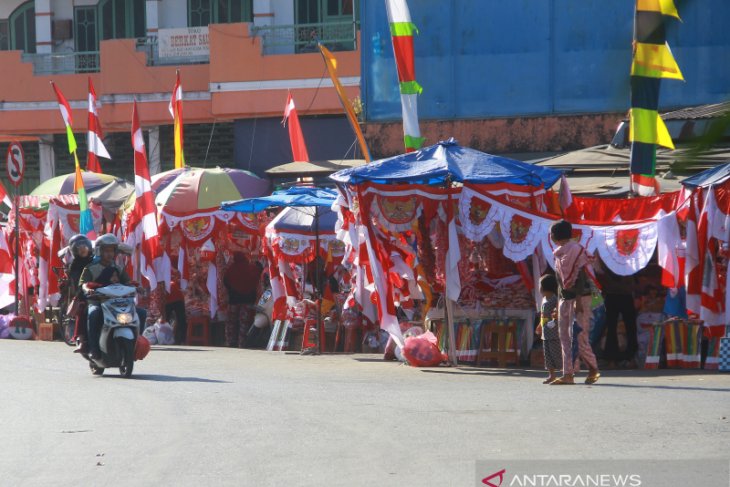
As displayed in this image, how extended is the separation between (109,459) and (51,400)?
388cm

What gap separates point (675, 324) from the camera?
49.0 feet

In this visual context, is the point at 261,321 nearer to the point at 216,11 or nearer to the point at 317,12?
the point at 317,12

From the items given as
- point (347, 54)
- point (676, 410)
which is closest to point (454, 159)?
point (676, 410)

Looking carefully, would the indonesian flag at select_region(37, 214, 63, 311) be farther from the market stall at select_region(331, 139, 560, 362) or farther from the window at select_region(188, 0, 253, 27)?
the window at select_region(188, 0, 253, 27)

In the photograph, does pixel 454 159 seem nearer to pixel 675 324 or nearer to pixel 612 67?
pixel 675 324

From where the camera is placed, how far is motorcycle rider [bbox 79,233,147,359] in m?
14.2

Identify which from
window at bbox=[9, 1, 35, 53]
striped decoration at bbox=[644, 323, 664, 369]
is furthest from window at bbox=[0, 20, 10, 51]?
striped decoration at bbox=[644, 323, 664, 369]

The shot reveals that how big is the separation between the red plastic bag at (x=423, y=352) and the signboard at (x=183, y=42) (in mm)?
19146

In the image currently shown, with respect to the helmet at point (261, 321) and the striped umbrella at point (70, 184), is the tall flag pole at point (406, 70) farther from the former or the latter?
the striped umbrella at point (70, 184)

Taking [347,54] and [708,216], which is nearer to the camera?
[708,216]

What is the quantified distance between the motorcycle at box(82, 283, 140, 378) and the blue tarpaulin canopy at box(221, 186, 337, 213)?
4934mm

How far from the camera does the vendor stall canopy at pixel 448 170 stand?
14812mm

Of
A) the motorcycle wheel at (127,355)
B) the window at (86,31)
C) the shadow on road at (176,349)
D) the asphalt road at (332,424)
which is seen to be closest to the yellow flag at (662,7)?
the asphalt road at (332,424)

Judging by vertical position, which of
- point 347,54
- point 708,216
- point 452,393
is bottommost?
point 452,393
